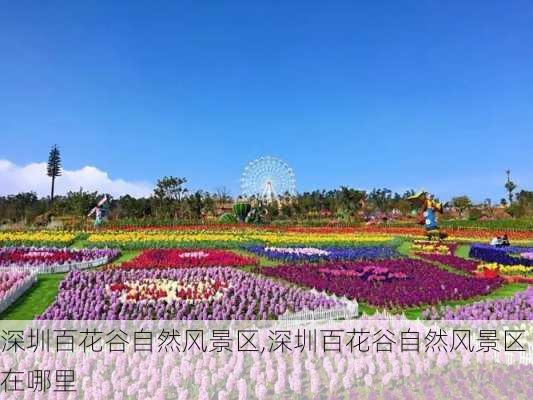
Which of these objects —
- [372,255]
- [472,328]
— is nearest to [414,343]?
[472,328]

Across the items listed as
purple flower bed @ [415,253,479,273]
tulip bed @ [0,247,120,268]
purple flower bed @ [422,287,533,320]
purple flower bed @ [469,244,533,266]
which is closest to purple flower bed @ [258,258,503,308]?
purple flower bed @ [415,253,479,273]

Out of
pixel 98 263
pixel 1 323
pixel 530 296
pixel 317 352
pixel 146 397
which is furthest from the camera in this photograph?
pixel 98 263

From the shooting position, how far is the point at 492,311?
9984mm

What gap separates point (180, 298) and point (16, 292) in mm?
4295

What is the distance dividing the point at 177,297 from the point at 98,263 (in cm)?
757

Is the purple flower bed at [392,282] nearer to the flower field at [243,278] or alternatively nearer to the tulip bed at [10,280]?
the flower field at [243,278]

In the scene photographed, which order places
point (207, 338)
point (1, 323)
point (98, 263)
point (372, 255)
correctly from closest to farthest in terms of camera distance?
1. point (207, 338)
2. point (1, 323)
3. point (98, 263)
4. point (372, 255)

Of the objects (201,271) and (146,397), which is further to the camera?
(201,271)

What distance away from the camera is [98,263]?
17594mm

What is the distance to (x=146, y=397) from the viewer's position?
6.05 meters

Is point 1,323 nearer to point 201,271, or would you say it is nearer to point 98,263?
point 201,271

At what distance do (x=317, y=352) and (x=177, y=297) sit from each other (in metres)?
4.84

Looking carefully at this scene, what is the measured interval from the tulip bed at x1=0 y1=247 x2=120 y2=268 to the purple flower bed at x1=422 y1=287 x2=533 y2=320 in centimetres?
1267

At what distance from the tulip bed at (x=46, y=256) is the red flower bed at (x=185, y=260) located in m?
1.77
